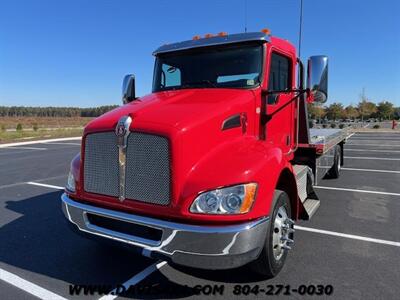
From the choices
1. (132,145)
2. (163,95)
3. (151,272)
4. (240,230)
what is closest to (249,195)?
(240,230)

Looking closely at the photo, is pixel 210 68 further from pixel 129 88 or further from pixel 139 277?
pixel 139 277

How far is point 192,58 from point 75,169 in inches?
81.9

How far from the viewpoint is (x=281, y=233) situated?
3.63m

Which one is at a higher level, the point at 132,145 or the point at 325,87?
the point at 325,87

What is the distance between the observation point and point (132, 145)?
313 cm

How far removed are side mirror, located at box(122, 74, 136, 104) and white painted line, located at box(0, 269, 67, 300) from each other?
9.17 feet

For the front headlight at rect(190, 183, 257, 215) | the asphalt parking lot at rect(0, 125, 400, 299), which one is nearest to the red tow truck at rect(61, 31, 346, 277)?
the front headlight at rect(190, 183, 257, 215)

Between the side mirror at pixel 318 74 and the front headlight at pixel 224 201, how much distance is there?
2.04 m

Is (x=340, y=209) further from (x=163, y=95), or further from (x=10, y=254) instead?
(x=10, y=254)

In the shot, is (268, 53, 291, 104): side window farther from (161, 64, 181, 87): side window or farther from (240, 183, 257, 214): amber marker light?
(240, 183, 257, 214): amber marker light

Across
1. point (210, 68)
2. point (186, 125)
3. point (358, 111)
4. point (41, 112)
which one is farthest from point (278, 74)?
point (41, 112)

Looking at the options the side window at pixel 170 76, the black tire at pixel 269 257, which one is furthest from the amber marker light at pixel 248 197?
the side window at pixel 170 76

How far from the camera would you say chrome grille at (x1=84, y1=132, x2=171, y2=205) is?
304cm

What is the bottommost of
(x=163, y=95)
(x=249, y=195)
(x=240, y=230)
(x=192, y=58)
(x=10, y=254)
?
(x=10, y=254)
